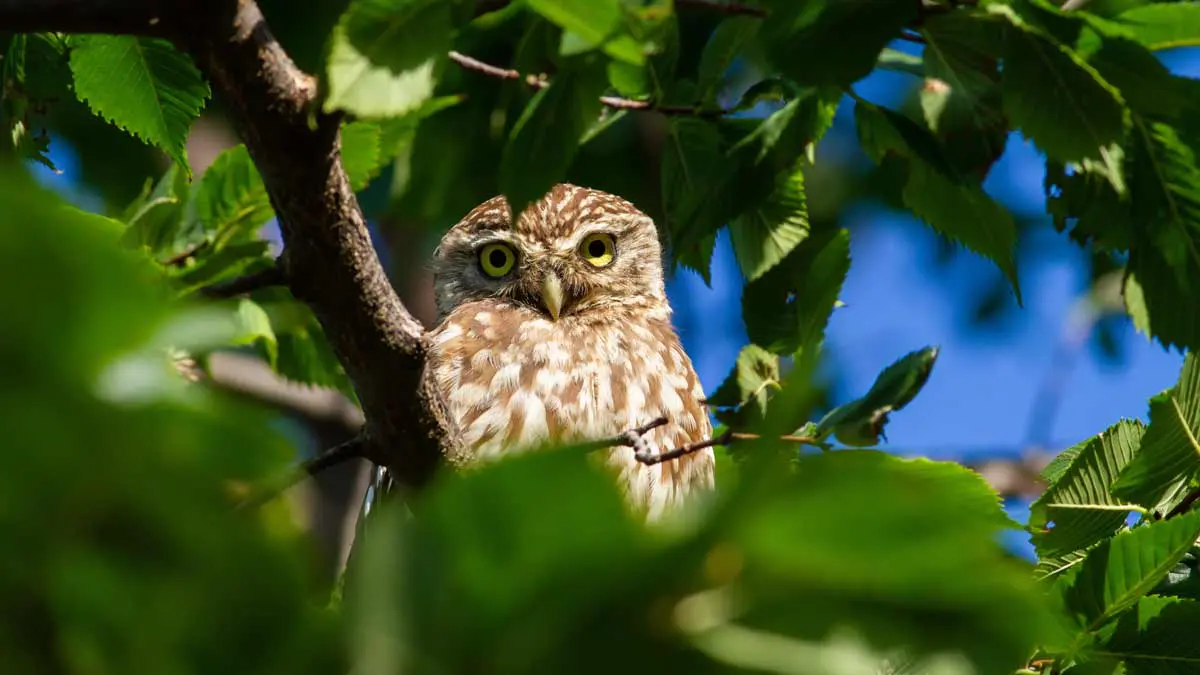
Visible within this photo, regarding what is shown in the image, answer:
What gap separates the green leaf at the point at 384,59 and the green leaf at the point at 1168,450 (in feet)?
4.53

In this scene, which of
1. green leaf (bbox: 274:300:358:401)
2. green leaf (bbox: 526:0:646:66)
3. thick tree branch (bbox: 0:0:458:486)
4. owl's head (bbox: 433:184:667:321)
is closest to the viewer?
green leaf (bbox: 526:0:646:66)

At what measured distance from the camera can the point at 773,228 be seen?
2752 mm

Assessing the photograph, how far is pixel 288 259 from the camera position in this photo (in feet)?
6.12

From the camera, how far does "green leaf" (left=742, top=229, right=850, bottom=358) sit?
2.22 meters

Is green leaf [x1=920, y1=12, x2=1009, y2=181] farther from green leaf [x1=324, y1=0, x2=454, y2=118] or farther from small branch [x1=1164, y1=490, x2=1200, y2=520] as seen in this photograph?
green leaf [x1=324, y1=0, x2=454, y2=118]

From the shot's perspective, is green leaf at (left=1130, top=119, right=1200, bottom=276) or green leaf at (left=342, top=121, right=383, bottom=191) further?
Answer: green leaf at (left=342, top=121, right=383, bottom=191)

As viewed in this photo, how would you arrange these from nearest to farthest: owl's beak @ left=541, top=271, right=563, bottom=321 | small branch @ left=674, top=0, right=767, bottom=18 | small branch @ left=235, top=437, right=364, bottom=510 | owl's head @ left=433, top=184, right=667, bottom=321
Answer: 1. small branch @ left=235, top=437, right=364, bottom=510
2. small branch @ left=674, top=0, right=767, bottom=18
3. owl's beak @ left=541, top=271, right=563, bottom=321
4. owl's head @ left=433, top=184, right=667, bottom=321

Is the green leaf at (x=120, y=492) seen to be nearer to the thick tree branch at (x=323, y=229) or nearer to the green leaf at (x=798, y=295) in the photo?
the thick tree branch at (x=323, y=229)

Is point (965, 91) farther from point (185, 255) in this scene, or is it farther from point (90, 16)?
point (185, 255)

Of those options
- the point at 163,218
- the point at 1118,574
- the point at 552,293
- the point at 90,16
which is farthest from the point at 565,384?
the point at 90,16

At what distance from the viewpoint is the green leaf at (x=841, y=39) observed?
186 cm

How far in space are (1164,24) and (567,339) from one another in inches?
77.2

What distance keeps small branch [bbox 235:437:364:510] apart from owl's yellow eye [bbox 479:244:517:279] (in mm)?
1926

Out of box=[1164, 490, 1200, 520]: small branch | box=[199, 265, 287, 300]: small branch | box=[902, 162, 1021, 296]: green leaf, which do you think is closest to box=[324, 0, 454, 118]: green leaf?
box=[199, 265, 287, 300]: small branch
